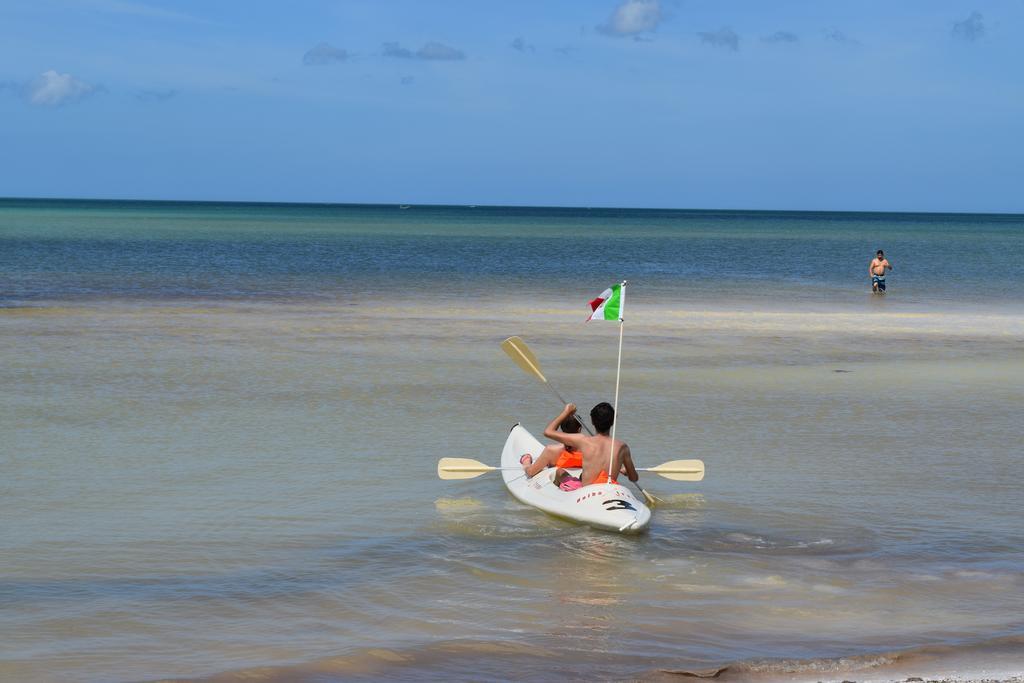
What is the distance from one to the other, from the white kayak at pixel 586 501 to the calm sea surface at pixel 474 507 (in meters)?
0.16

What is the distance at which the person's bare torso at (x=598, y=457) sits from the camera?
10.7 metres

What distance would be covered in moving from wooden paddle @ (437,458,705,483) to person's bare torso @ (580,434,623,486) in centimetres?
95

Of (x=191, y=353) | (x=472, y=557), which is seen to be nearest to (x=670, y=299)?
(x=191, y=353)

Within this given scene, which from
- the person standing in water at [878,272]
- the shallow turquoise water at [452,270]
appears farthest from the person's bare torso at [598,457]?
the person standing in water at [878,272]

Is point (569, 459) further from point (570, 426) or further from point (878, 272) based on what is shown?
point (878, 272)

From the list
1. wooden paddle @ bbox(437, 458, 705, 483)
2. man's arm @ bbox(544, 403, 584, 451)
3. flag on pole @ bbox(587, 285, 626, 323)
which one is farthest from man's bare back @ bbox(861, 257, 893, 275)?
man's arm @ bbox(544, 403, 584, 451)

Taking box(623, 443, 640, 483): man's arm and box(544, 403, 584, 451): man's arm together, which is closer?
box(623, 443, 640, 483): man's arm

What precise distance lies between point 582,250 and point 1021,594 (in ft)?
229

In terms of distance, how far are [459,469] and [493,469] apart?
0.33 metres

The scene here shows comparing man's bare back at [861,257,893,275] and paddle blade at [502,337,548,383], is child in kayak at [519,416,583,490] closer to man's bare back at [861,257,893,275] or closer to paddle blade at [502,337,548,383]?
paddle blade at [502,337,548,383]

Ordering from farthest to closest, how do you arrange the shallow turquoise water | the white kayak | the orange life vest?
1. the shallow turquoise water
2. the orange life vest
3. the white kayak

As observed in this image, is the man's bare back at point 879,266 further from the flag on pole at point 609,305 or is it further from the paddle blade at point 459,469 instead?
the paddle blade at point 459,469

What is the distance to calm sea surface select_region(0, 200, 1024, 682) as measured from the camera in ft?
25.1

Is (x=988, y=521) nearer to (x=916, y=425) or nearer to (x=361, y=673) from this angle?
(x=916, y=425)
